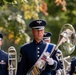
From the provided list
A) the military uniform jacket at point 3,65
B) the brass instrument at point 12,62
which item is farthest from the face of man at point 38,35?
the military uniform jacket at point 3,65

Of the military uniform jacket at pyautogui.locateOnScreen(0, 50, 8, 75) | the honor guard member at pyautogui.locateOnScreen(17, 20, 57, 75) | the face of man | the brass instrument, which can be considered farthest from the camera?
the military uniform jacket at pyautogui.locateOnScreen(0, 50, 8, 75)

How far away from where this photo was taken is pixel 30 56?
1611 cm

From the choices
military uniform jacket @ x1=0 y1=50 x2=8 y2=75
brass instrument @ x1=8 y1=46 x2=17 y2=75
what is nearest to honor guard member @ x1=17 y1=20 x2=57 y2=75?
brass instrument @ x1=8 y1=46 x2=17 y2=75

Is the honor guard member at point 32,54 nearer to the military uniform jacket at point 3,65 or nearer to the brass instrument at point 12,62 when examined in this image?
the brass instrument at point 12,62

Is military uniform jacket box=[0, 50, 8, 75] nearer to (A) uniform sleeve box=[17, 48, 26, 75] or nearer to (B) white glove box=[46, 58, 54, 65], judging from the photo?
(A) uniform sleeve box=[17, 48, 26, 75]

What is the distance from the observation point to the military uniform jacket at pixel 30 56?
52.7 feet

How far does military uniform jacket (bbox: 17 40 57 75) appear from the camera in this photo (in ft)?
52.7

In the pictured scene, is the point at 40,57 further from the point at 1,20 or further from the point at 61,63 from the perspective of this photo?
the point at 1,20

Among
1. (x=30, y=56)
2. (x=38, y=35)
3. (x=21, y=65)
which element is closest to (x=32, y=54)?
(x=30, y=56)

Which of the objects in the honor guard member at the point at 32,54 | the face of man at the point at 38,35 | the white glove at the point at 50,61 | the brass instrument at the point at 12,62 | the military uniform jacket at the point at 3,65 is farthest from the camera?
the military uniform jacket at the point at 3,65

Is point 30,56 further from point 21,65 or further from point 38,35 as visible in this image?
point 38,35

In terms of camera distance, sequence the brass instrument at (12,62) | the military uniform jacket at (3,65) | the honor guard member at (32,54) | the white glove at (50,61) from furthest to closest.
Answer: the military uniform jacket at (3,65)
the brass instrument at (12,62)
the honor guard member at (32,54)
the white glove at (50,61)

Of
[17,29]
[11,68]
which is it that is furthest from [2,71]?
[17,29]

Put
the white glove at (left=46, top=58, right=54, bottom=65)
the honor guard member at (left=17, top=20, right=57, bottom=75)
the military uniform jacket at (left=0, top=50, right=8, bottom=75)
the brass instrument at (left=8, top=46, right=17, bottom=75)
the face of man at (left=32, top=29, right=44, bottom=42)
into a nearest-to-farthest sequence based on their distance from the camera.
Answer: the white glove at (left=46, top=58, right=54, bottom=65)
the face of man at (left=32, top=29, right=44, bottom=42)
the honor guard member at (left=17, top=20, right=57, bottom=75)
the brass instrument at (left=8, top=46, right=17, bottom=75)
the military uniform jacket at (left=0, top=50, right=8, bottom=75)
